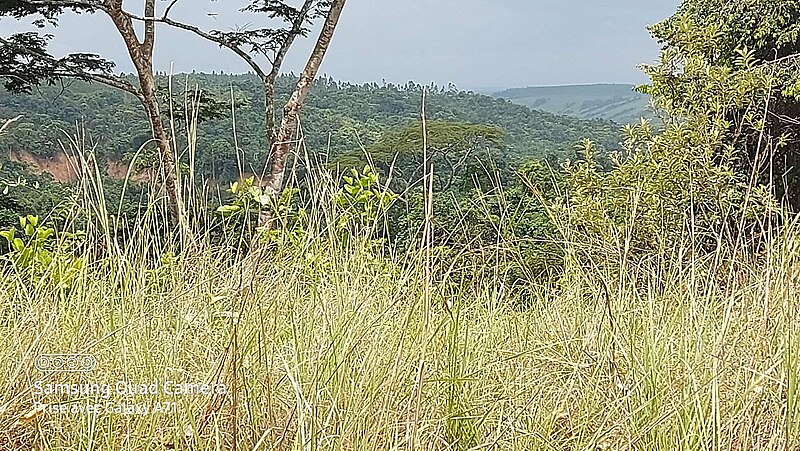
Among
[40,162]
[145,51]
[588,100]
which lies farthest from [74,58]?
[588,100]

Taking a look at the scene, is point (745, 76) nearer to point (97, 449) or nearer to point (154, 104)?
point (97, 449)

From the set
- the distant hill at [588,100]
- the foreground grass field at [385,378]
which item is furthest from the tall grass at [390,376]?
the distant hill at [588,100]

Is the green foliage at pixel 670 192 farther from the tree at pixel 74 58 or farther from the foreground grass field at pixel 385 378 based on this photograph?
the tree at pixel 74 58

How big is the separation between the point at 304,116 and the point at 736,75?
442cm

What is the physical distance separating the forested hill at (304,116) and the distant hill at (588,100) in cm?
18

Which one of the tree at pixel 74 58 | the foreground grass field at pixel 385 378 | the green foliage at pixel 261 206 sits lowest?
the foreground grass field at pixel 385 378

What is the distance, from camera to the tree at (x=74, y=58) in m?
5.97

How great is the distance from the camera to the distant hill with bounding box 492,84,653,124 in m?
4.61

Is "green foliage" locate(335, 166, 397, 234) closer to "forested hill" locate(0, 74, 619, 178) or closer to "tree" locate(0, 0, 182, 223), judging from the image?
"forested hill" locate(0, 74, 619, 178)

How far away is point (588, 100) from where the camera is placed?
35.8ft

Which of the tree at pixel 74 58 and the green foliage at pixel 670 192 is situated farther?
the tree at pixel 74 58

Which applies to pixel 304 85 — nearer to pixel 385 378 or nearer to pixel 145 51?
pixel 145 51

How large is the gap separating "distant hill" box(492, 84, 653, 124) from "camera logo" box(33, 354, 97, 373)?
3.44m

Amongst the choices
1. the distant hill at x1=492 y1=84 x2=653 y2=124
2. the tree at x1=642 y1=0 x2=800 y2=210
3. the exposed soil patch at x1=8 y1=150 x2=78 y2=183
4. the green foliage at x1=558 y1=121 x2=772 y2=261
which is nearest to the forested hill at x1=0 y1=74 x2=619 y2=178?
the exposed soil patch at x1=8 y1=150 x2=78 y2=183
